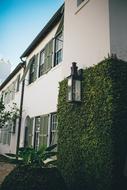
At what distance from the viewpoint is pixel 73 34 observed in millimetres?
8281

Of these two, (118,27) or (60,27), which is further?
(60,27)

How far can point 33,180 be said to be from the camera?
5676 mm

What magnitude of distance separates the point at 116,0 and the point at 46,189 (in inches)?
202

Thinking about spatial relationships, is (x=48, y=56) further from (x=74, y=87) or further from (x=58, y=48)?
(x=74, y=87)

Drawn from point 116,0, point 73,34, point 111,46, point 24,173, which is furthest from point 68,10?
point 24,173

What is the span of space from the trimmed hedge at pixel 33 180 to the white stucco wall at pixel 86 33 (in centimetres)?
311

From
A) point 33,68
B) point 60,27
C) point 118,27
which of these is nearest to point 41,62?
point 33,68

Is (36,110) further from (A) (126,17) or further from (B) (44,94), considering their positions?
(A) (126,17)

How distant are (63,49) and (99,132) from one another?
4.02 metres

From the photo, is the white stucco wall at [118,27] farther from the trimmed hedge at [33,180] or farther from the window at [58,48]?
the window at [58,48]

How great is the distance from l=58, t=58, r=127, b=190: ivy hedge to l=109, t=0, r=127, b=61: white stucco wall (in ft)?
1.22

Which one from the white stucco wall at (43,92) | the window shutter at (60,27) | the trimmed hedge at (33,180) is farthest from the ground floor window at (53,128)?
the trimmed hedge at (33,180)

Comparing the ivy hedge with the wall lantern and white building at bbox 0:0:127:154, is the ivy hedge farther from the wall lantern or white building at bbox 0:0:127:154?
white building at bbox 0:0:127:154

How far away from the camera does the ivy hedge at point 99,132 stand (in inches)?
217
